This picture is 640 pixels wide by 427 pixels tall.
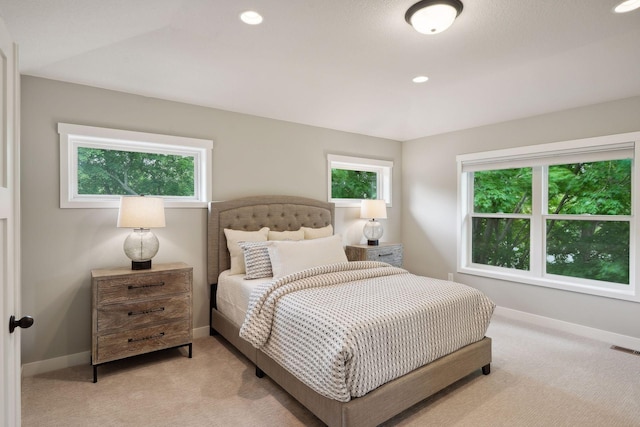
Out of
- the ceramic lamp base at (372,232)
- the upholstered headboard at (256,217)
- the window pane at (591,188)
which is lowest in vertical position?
the ceramic lamp base at (372,232)

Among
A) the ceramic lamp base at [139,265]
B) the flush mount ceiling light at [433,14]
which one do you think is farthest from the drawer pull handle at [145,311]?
the flush mount ceiling light at [433,14]

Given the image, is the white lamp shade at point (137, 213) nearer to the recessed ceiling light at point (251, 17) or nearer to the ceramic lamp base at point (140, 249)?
the ceramic lamp base at point (140, 249)

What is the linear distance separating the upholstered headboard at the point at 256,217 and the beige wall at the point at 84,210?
12 cm

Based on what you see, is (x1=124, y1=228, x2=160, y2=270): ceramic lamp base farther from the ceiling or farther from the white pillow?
the ceiling

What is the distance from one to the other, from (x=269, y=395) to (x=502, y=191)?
3.52 meters

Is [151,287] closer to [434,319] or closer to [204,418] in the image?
[204,418]

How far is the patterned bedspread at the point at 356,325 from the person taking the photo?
185 cm

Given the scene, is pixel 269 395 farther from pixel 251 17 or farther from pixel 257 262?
pixel 251 17

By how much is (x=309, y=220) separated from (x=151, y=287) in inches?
74.2

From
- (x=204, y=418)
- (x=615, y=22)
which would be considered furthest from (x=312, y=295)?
(x=615, y=22)

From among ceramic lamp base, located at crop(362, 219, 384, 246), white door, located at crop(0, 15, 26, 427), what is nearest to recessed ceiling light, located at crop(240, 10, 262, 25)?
white door, located at crop(0, 15, 26, 427)

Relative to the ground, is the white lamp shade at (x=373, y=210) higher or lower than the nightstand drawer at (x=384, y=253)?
higher

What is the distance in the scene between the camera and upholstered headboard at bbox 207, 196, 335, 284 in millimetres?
3439

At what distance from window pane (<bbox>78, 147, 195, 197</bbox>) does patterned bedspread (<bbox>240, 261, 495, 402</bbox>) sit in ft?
5.22
